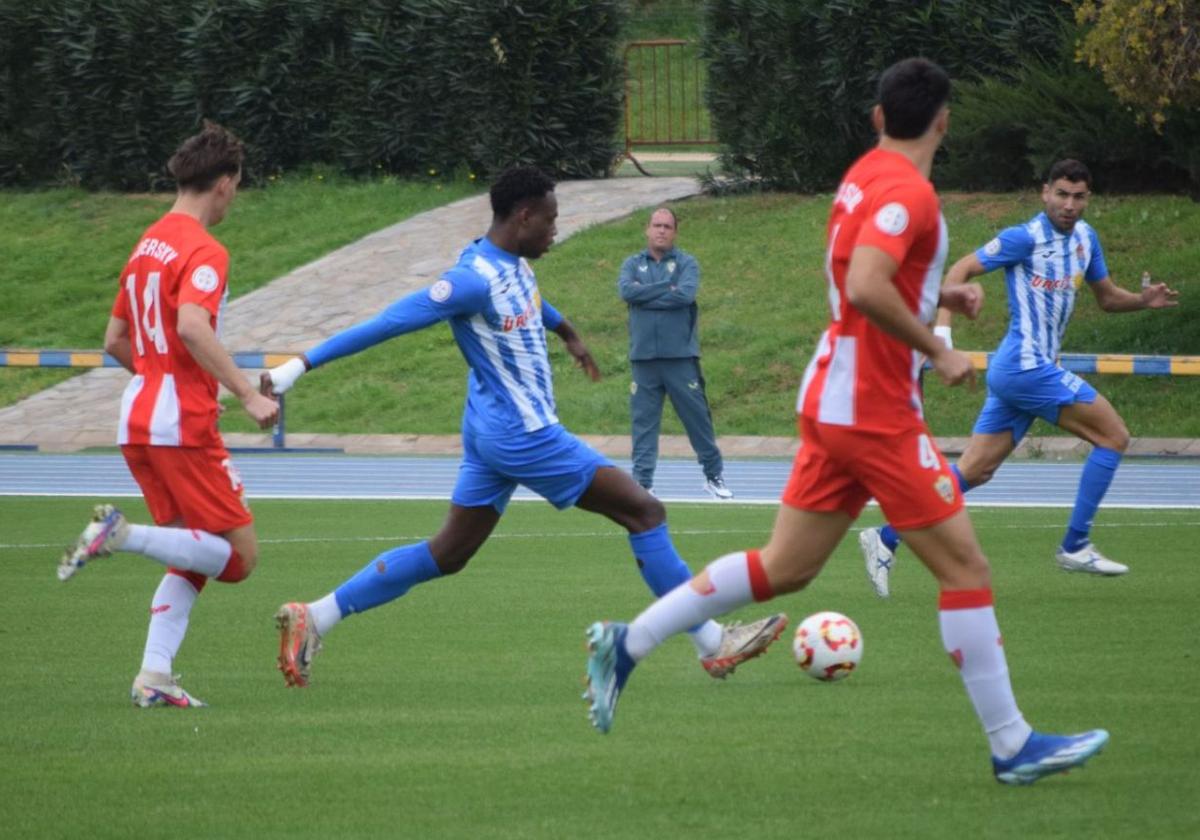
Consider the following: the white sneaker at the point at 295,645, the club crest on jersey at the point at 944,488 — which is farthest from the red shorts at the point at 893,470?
the white sneaker at the point at 295,645

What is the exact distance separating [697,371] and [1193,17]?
699 centimetres

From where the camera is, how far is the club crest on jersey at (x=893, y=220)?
567 centimetres

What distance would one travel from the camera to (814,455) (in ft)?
19.5

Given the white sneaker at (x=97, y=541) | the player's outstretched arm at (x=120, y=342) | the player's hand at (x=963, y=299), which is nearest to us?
the player's hand at (x=963, y=299)

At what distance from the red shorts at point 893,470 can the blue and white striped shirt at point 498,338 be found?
2083 mm

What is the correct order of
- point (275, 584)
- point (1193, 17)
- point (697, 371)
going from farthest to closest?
1. point (1193, 17)
2. point (697, 371)
3. point (275, 584)

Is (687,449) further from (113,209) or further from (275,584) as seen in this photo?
(113,209)

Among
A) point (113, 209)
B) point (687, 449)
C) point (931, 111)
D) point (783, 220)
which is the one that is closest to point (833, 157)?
point (783, 220)

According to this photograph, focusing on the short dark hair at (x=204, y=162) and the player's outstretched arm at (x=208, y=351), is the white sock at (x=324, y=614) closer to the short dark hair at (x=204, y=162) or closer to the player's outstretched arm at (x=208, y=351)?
the player's outstretched arm at (x=208, y=351)

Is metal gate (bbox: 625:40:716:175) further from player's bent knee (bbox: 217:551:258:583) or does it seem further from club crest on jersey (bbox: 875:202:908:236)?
club crest on jersey (bbox: 875:202:908:236)

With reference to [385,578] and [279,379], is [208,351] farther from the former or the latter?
[385,578]

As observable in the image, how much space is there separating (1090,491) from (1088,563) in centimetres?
40

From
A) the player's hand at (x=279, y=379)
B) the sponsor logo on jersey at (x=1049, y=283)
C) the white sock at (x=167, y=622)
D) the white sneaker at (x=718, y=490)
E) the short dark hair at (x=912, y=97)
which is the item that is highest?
the short dark hair at (x=912, y=97)

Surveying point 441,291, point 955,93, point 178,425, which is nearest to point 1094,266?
point 441,291
